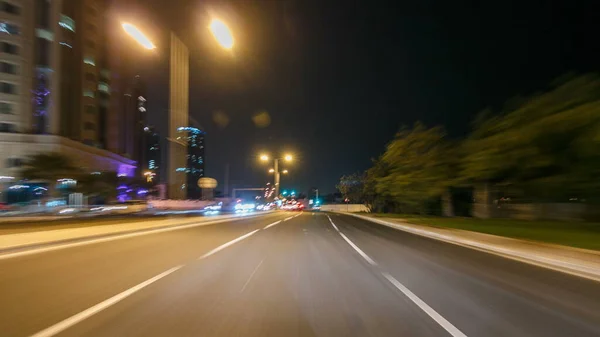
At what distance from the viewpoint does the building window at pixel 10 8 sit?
81875 millimetres

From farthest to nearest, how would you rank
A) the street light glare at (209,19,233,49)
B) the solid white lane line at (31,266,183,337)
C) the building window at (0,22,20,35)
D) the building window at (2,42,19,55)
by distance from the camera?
the building window at (2,42,19,55) < the building window at (0,22,20,35) < the street light glare at (209,19,233,49) < the solid white lane line at (31,266,183,337)

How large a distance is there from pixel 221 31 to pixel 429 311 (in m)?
7.49

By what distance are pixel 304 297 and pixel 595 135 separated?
1728 centimetres

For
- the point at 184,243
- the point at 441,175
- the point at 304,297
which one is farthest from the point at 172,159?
the point at 304,297

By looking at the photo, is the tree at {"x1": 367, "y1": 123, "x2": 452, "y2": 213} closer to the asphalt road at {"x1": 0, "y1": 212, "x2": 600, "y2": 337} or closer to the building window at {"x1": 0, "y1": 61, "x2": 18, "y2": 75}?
the asphalt road at {"x1": 0, "y1": 212, "x2": 600, "y2": 337}

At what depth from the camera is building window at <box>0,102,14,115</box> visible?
269 ft

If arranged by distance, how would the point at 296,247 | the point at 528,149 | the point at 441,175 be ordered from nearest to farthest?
1. the point at 296,247
2. the point at 528,149
3. the point at 441,175

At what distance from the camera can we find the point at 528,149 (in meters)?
25.0

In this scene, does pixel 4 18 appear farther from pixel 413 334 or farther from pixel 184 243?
pixel 413 334

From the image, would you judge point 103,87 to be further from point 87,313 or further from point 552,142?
point 87,313

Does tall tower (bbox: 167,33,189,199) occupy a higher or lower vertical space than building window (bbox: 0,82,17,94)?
lower

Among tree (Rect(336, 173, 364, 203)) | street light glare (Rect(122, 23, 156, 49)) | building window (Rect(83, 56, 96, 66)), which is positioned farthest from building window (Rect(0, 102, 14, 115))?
street light glare (Rect(122, 23, 156, 49))

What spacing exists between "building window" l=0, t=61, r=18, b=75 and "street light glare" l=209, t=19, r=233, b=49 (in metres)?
83.6

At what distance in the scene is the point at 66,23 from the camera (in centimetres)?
9394
